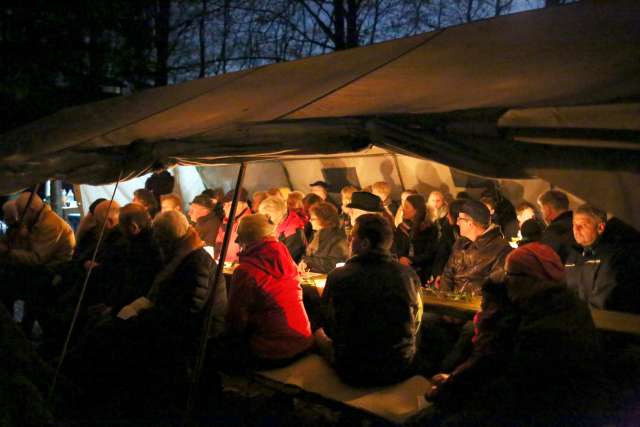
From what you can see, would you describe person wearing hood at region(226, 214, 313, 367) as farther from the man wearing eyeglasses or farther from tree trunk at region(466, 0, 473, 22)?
tree trunk at region(466, 0, 473, 22)

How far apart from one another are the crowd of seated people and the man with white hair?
0.01 metres

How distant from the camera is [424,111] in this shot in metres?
3.84

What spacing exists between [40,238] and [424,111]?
199 inches

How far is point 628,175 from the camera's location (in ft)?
9.95

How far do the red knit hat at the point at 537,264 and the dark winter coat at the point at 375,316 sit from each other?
86cm

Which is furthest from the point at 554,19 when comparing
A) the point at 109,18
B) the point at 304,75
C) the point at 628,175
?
the point at 109,18

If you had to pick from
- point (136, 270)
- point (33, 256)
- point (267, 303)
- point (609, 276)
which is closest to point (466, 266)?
point (609, 276)

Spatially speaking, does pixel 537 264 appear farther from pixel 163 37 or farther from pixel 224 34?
pixel 224 34

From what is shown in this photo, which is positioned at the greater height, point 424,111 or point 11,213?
point 424,111

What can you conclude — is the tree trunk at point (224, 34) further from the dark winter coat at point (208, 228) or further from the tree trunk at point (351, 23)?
the dark winter coat at point (208, 228)

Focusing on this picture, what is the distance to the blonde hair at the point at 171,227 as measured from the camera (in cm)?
515

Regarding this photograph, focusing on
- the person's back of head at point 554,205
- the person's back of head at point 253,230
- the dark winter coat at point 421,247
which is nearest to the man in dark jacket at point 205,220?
the dark winter coat at point 421,247

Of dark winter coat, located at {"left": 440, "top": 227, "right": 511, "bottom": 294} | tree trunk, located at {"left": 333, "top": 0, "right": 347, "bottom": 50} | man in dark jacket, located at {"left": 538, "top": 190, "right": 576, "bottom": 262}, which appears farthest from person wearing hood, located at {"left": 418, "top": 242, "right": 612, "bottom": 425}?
tree trunk, located at {"left": 333, "top": 0, "right": 347, "bottom": 50}

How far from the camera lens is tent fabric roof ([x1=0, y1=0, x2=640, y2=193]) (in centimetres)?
330
